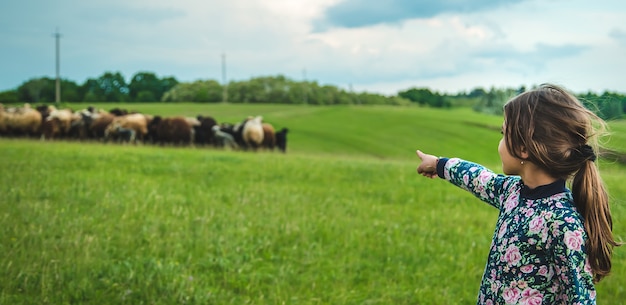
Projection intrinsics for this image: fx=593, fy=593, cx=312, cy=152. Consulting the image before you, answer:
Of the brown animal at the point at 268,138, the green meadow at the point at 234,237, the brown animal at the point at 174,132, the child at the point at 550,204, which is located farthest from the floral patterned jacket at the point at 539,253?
the brown animal at the point at 268,138

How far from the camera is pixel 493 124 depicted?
175ft

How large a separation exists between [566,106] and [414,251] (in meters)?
4.59

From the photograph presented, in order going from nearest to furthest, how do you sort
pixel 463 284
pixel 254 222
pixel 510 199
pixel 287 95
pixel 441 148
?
pixel 510 199 → pixel 463 284 → pixel 254 222 → pixel 441 148 → pixel 287 95

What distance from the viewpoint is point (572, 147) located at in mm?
2799

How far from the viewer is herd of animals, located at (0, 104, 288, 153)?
92.1ft

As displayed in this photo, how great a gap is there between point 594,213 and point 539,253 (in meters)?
0.32

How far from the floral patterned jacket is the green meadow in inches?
20.4

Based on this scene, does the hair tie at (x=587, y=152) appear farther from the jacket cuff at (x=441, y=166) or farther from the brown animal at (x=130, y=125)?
the brown animal at (x=130, y=125)

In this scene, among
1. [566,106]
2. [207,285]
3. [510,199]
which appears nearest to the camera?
[566,106]

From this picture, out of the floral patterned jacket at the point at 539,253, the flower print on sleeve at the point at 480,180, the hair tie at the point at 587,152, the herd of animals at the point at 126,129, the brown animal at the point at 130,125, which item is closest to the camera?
the floral patterned jacket at the point at 539,253

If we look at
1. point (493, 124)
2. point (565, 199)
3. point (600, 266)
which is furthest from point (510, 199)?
point (493, 124)

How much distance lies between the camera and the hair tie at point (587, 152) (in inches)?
110

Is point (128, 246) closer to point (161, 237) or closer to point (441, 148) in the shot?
point (161, 237)

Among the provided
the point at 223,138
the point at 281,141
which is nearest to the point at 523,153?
the point at 223,138
